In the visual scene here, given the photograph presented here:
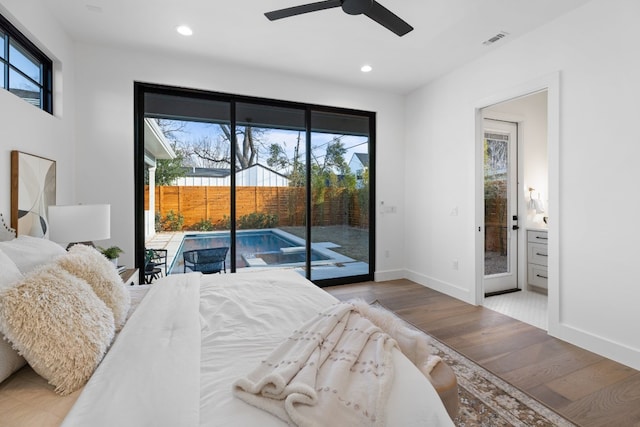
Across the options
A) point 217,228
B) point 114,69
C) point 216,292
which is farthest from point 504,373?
point 114,69

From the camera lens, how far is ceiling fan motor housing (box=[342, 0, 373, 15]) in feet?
6.24

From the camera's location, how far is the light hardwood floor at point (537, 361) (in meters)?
1.83

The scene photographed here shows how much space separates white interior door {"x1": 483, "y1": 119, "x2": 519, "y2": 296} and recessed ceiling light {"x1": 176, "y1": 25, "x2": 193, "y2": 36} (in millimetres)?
3754

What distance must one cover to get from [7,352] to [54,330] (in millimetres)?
161

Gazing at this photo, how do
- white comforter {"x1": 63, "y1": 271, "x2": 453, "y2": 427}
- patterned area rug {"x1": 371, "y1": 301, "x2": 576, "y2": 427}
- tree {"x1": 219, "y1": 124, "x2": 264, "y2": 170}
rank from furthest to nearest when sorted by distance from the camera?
tree {"x1": 219, "y1": 124, "x2": 264, "y2": 170} → patterned area rug {"x1": 371, "y1": 301, "x2": 576, "y2": 427} → white comforter {"x1": 63, "y1": 271, "x2": 453, "y2": 427}

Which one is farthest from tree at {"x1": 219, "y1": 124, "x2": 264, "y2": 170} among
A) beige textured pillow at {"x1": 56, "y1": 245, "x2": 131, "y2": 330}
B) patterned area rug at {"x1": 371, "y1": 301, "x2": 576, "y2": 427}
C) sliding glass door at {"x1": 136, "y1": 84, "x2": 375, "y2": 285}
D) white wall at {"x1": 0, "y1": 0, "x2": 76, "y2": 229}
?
patterned area rug at {"x1": 371, "y1": 301, "x2": 576, "y2": 427}

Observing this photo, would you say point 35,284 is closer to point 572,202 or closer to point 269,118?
point 269,118

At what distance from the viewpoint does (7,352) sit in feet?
3.39

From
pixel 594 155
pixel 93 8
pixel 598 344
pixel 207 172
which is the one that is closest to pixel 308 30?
pixel 93 8

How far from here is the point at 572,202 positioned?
262 cm

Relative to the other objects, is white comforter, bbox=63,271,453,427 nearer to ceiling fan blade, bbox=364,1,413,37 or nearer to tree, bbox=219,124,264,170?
ceiling fan blade, bbox=364,1,413,37

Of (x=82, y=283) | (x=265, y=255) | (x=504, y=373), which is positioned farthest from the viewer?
(x=265, y=255)

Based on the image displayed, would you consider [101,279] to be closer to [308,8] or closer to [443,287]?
[308,8]

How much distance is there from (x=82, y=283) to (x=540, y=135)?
5.28 metres
